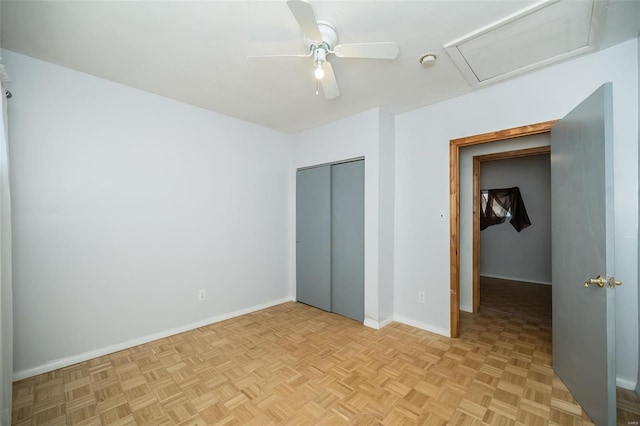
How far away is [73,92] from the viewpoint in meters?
2.17

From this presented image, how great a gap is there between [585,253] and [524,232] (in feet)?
13.3

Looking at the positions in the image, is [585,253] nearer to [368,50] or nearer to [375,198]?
[375,198]

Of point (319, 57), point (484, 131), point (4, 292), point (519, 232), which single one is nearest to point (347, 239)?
point (484, 131)

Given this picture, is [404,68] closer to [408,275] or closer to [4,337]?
[408,275]

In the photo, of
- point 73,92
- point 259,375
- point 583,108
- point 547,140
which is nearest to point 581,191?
point 583,108

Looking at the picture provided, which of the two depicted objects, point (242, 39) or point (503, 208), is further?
point (503, 208)

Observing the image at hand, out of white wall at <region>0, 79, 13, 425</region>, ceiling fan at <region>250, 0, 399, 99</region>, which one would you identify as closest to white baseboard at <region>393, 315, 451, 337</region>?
ceiling fan at <region>250, 0, 399, 99</region>

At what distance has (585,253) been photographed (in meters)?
1.62

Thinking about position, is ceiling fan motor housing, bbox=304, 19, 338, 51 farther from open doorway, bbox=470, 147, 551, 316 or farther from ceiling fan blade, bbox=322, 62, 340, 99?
open doorway, bbox=470, 147, 551, 316

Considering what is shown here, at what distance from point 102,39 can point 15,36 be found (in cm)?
57

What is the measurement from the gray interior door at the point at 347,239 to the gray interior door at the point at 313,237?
0.08 m

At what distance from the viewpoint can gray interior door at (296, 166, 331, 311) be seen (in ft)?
11.1

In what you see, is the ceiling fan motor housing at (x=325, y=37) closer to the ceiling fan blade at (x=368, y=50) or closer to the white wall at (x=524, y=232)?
the ceiling fan blade at (x=368, y=50)

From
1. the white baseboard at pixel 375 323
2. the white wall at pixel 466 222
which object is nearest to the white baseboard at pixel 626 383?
the white wall at pixel 466 222
